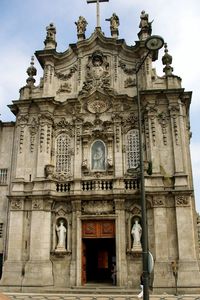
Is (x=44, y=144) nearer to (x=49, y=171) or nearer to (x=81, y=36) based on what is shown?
(x=49, y=171)

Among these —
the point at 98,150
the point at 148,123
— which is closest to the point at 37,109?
the point at 98,150

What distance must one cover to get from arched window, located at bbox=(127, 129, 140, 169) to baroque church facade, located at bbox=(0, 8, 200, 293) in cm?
7

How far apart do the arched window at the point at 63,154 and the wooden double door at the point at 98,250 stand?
379 centimetres

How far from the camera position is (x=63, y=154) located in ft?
78.6

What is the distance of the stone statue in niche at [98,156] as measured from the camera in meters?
23.3

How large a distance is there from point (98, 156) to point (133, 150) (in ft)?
7.76

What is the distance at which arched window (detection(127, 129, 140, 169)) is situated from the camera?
2298 cm

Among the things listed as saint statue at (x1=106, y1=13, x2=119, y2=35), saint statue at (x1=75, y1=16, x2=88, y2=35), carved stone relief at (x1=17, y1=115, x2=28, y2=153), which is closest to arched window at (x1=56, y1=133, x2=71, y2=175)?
carved stone relief at (x1=17, y1=115, x2=28, y2=153)

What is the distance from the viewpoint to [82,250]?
70.9ft

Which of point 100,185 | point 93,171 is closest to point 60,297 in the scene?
point 100,185

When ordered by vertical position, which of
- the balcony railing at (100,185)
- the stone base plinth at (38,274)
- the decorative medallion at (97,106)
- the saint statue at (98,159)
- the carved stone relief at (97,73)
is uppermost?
the carved stone relief at (97,73)

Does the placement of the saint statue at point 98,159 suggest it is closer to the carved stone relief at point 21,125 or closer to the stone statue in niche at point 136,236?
the stone statue in niche at point 136,236

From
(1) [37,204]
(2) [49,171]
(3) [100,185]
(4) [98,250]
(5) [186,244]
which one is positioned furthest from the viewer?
(4) [98,250]

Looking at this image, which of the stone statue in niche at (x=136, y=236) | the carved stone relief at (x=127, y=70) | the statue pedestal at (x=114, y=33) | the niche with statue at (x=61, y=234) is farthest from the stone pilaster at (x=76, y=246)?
the statue pedestal at (x=114, y=33)
